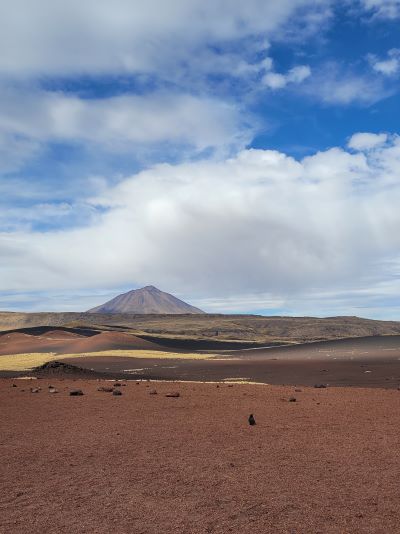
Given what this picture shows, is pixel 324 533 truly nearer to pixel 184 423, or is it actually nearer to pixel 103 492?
pixel 103 492

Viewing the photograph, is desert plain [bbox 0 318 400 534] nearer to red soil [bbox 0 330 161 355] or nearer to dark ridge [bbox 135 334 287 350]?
red soil [bbox 0 330 161 355]

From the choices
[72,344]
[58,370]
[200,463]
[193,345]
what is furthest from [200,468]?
[193,345]

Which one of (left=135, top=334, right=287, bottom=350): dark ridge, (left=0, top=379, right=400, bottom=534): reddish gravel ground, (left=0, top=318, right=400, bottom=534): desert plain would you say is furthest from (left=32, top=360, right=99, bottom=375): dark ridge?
(left=135, top=334, right=287, bottom=350): dark ridge

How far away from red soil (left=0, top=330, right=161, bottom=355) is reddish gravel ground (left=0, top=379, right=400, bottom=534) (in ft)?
183

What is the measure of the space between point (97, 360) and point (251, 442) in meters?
45.2

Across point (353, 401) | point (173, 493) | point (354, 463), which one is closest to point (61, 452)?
point (173, 493)

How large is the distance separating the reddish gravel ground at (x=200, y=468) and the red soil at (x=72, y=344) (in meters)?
55.6

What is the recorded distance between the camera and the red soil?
2798 inches

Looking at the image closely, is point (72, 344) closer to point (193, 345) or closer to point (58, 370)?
point (193, 345)

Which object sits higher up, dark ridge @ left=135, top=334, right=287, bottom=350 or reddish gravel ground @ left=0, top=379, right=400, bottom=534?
dark ridge @ left=135, top=334, right=287, bottom=350

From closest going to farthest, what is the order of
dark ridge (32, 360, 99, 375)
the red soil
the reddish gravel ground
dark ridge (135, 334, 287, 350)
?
the reddish gravel ground < dark ridge (32, 360, 99, 375) < the red soil < dark ridge (135, 334, 287, 350)

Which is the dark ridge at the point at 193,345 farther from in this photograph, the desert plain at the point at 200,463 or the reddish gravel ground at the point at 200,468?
the reddish gravel ground at the point at 200,468

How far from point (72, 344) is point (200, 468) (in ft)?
226

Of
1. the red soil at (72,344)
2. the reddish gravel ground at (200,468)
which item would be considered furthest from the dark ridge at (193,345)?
the reddish gravel ground at (200,468)
